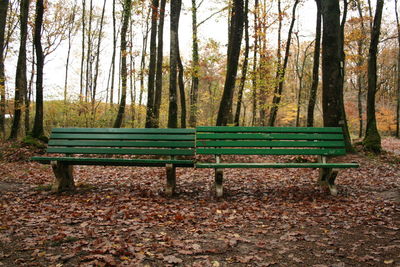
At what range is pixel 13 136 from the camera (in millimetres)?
11398

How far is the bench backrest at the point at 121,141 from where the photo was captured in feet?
15.8

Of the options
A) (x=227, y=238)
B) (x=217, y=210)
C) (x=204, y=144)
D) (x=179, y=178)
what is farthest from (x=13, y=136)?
(x=227, y=238)

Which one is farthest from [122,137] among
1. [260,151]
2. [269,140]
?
[269,140]

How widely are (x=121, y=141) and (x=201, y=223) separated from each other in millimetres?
2233

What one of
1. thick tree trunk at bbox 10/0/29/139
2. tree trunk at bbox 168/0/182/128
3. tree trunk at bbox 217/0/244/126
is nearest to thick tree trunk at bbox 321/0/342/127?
tree trunk at bbox 217/0/244/126

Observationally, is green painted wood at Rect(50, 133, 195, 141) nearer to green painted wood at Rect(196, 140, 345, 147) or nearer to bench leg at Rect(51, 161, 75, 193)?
green painted wood at Rect(196, 140, 345, 147)

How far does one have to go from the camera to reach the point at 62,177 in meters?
4.94

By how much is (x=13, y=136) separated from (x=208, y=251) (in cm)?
1152

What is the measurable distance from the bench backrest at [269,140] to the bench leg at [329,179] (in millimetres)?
351

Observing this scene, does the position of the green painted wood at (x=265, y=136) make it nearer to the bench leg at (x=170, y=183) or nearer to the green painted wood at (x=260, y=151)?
the green painted wood at (x=260, y=151)

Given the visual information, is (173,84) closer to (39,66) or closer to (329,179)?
(39,66)

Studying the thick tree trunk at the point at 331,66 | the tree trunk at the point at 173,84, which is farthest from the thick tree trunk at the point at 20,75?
the thick tree trunk at the point at 331,66

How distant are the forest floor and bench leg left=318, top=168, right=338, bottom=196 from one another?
0.57 ft

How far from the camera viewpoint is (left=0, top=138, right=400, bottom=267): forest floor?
2600 millimetres
